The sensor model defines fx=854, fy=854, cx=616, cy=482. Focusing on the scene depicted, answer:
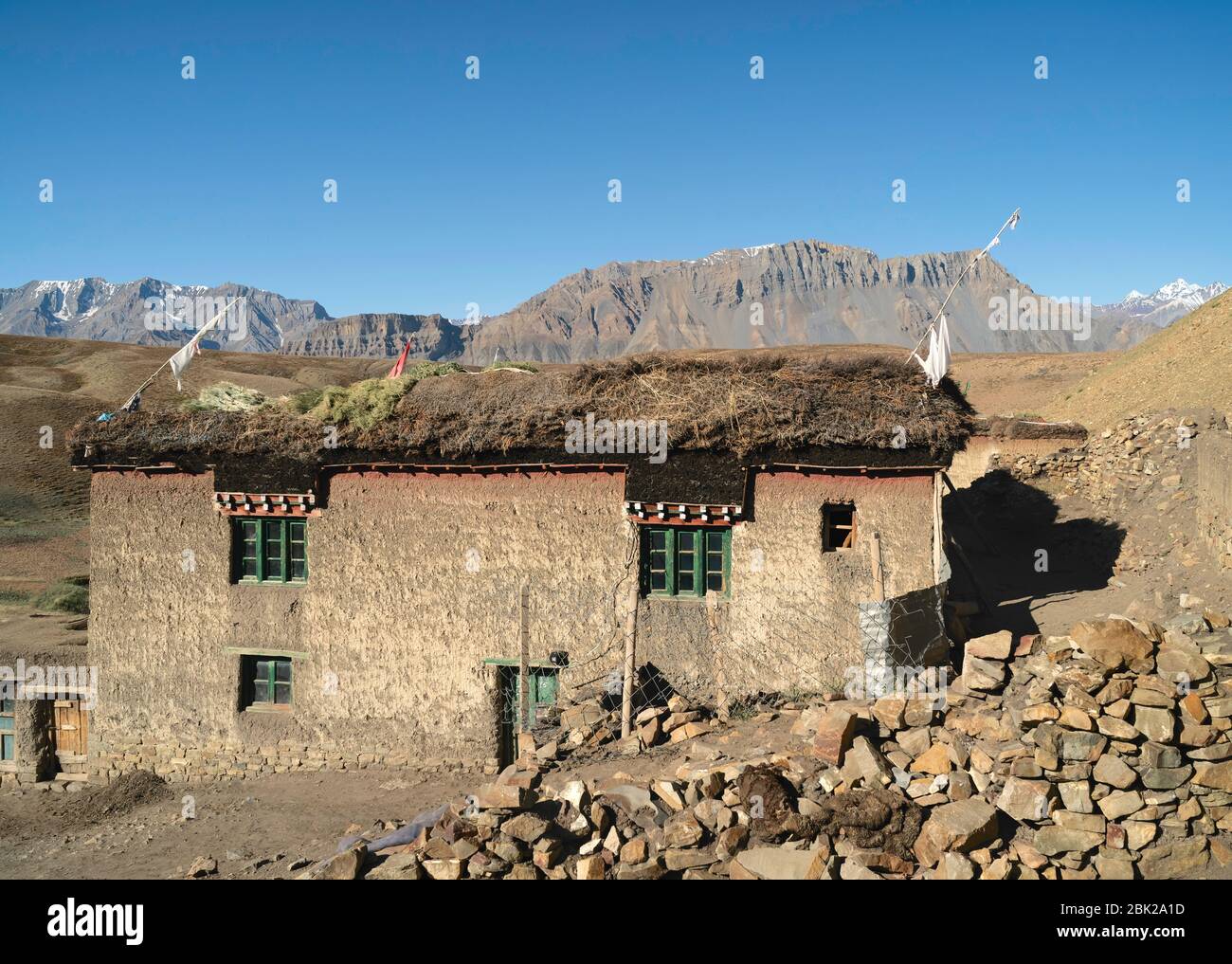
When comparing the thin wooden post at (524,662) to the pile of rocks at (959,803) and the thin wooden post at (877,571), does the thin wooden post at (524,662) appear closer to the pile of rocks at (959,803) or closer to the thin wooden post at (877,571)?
the pile of rocks at (959,803)

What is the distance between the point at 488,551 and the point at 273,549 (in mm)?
3860

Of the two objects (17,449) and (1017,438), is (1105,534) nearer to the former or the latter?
(1017,438)

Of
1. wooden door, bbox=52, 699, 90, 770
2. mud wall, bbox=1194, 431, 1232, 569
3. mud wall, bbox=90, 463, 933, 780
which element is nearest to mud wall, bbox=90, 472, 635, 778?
mud wall, bbox=90, 463, 933, 780

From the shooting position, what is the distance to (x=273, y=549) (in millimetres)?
14367

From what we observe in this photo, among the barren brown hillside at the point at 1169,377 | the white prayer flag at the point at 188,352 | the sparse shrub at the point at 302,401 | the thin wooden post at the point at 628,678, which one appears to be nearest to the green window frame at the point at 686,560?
the thin wooden post at the point at 628,678

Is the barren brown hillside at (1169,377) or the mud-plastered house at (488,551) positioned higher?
the barren brown hillside at (1169,377)

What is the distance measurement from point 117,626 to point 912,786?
1312cm

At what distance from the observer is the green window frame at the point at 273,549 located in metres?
14.3

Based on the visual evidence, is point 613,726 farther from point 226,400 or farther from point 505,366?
point 226,400

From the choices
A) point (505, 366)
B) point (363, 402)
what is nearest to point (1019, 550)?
point (505, 366)

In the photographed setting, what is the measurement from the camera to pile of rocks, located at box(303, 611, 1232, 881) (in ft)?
28.3

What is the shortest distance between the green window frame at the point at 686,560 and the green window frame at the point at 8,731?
39.9ft

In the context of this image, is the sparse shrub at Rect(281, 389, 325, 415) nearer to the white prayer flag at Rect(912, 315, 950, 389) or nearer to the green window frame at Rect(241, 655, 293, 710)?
the green window frame at Rect(241, 655, 293, 710)

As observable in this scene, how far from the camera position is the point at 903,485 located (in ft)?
40.5
